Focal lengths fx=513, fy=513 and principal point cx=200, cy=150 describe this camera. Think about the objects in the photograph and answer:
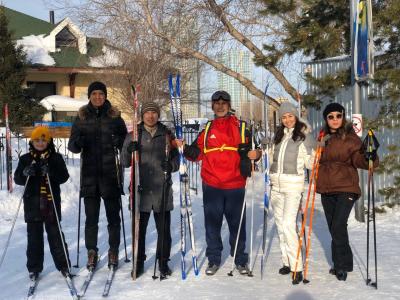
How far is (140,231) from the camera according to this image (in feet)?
18.1

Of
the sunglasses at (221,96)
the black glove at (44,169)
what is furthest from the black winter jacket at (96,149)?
the sunglasses at (221,96)

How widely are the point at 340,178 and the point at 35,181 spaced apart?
3.18 meters

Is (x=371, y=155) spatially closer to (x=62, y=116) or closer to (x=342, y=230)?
(x=342, y=230)

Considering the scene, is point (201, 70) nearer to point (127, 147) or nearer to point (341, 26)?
point (341, 26)

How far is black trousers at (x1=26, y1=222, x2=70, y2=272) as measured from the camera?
17.6ft

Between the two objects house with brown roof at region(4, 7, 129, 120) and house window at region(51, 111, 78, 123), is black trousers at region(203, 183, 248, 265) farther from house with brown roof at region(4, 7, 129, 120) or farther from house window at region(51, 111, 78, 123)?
house window at region(51, 111, 78, 123)

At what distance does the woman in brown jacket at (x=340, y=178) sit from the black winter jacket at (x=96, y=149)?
7.44 ft

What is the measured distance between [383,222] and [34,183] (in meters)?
5.40

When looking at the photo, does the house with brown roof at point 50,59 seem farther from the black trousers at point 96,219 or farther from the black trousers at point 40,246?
the black trousers at point 40,246

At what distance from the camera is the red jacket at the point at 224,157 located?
5457 millimetres

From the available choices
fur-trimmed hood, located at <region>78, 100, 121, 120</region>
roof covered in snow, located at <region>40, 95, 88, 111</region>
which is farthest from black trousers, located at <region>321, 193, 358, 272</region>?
roof covered in snow, located at <region>40, 95, 88, 111</region>

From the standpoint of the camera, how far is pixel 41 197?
17.7ft


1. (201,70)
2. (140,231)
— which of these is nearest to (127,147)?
(140,231)

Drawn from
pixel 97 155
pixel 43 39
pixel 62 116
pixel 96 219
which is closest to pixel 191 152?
pixel 97 155
